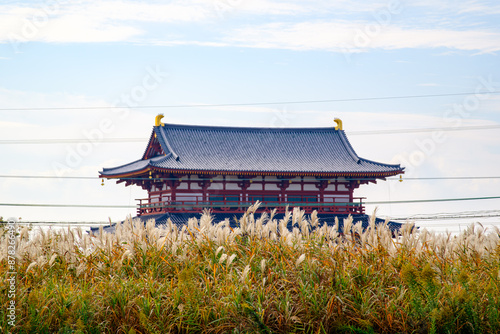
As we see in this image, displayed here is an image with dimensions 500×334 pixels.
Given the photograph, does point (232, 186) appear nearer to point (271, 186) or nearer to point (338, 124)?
point (271, 186)

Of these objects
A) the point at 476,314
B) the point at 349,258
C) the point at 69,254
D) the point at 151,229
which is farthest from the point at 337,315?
the point at 69,254

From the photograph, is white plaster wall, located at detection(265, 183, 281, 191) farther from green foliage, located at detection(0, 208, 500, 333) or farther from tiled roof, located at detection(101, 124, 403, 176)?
green foliage, located at detection(0, 208, 500, 333)

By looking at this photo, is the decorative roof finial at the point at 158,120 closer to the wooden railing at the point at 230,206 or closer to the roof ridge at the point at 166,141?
the roof ridge at the point at 166,141

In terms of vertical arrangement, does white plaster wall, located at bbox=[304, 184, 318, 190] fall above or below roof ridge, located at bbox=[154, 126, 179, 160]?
below

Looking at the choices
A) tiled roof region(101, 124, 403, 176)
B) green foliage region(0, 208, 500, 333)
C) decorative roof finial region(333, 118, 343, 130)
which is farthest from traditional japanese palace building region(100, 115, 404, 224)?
green foliage region(0, 208, 500, 333)

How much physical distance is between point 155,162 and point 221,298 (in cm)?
2120

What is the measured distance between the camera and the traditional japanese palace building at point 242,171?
29.5 meters

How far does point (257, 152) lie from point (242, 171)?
328cm

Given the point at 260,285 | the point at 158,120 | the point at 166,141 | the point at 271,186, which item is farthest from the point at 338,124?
the point at 260,285

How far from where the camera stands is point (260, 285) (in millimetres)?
8289

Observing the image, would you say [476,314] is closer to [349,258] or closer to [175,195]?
[349,258]

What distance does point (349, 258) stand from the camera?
29.8 feet

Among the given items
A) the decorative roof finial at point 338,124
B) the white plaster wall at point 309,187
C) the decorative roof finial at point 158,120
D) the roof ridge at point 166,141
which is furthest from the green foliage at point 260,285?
the decorative roof finial at point 338,124

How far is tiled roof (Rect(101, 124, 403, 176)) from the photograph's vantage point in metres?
30.3
